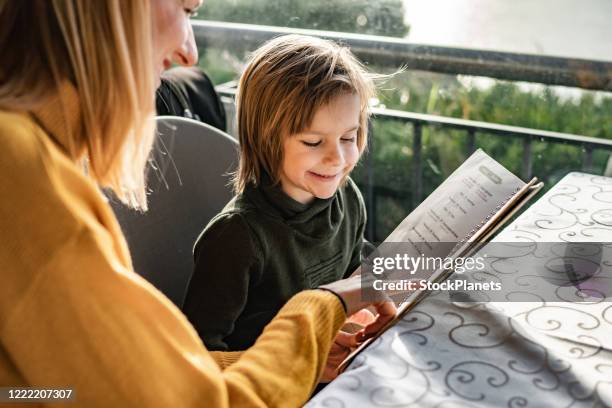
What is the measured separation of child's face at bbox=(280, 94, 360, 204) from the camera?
53.2 inches

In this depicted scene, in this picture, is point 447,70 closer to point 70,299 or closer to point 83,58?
point 83,58

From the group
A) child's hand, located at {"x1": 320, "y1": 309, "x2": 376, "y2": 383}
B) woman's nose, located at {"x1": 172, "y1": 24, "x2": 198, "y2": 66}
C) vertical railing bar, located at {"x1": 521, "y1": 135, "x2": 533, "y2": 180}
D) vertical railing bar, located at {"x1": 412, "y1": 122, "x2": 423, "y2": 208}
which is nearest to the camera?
woman's nose, located at {"x1": 172, "y1": 24, "x2": 198, "y2": 66}

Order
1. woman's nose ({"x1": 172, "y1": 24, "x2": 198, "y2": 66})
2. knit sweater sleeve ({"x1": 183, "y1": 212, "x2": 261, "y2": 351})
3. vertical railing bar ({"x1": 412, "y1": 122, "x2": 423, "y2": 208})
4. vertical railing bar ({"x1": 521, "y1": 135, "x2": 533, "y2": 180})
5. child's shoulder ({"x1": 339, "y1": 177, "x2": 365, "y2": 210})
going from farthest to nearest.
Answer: vertical railing bar ({"x1": 412, "y1": 122, "x2": 423, "y2": 208}), vertical railing bar ({"x1": 521, "y1": 135, "x2": 533, "y2": 180}), child's shoulder ({"x1": 339, "y1": 177, "x2": 365, "y2": 210}), knit sweater sleeve ({"x1": 183, "y1": 212, "x2": 261, "y2": 351}), woman's nose ({"x1": 172, "y1": 24, "x2": 198, "y2": 66})

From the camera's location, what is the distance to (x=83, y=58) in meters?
0.79

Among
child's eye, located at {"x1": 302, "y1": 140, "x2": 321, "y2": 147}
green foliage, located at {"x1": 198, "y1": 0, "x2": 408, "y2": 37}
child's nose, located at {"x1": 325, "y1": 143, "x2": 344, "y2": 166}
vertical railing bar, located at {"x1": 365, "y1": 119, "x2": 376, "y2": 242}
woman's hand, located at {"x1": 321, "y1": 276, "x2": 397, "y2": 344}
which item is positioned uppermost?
green foliage, located at {"x1": 198, "y1": 0, "x2": 408, "y2": 37}

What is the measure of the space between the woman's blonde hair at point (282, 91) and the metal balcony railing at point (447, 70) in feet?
→ 2.61

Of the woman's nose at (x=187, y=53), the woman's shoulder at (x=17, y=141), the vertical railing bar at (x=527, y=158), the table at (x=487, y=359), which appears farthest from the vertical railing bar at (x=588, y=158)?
the woman's shoulder at (x=17, y=141)

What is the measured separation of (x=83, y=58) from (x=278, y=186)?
64 centimetres

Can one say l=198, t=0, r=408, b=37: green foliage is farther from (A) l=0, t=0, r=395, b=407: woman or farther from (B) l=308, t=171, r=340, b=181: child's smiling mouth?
(A) l=0, t=0, r=395, b=407: woman

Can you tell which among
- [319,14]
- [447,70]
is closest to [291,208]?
[447,70]

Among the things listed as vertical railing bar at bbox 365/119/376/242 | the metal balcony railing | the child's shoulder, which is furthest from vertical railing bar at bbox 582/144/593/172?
the child's shoulder

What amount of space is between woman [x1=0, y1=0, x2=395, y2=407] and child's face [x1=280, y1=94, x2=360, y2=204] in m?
0.50

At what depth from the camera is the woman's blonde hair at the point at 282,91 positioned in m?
1.34

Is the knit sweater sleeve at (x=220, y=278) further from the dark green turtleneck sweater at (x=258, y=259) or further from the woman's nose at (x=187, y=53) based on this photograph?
the woman's nose at (x=187, y=53)
